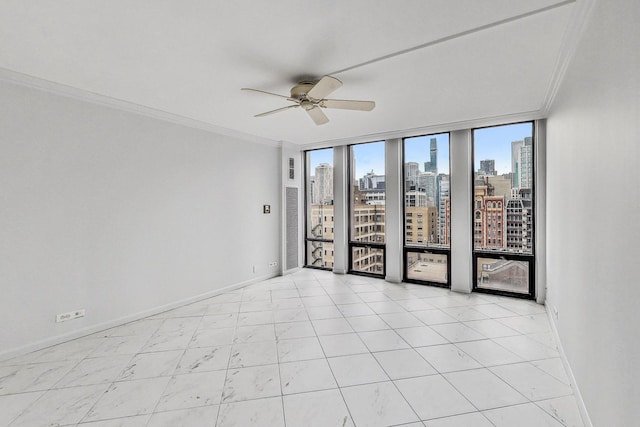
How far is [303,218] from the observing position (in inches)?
263

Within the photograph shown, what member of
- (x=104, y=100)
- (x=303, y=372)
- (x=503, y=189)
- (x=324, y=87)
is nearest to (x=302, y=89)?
(x=324, y=87)

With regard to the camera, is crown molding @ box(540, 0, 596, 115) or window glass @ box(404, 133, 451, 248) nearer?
crown molding @ box(540, 0, 596, 115)

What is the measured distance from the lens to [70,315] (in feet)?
10.2

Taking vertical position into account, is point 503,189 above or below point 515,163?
below

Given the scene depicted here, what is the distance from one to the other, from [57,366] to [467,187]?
572 centimetres

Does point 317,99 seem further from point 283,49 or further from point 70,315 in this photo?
point 70,315

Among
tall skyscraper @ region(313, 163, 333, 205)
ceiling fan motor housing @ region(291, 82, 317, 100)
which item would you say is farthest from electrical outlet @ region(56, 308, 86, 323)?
tall skyscraper @ region(313, 163, 333, 205)

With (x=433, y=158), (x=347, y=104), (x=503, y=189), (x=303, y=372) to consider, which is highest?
(x=347, y=104)

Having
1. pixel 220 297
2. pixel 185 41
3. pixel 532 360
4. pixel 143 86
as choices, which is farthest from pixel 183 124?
pixel 532 360

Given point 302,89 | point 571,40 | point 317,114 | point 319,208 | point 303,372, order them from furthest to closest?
point 319,208, point 317,114, point 302,89, point 303,372, point 571,40

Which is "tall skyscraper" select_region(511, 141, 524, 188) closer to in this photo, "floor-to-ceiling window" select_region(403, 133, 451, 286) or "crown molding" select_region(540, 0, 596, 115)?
"floor-to-ceiling window" select_region(403, 133, 451, 286)

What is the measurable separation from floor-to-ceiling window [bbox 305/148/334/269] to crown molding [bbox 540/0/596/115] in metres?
3.99

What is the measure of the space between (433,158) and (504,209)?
1449 mm

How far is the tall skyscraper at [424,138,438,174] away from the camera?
5.17 meters
